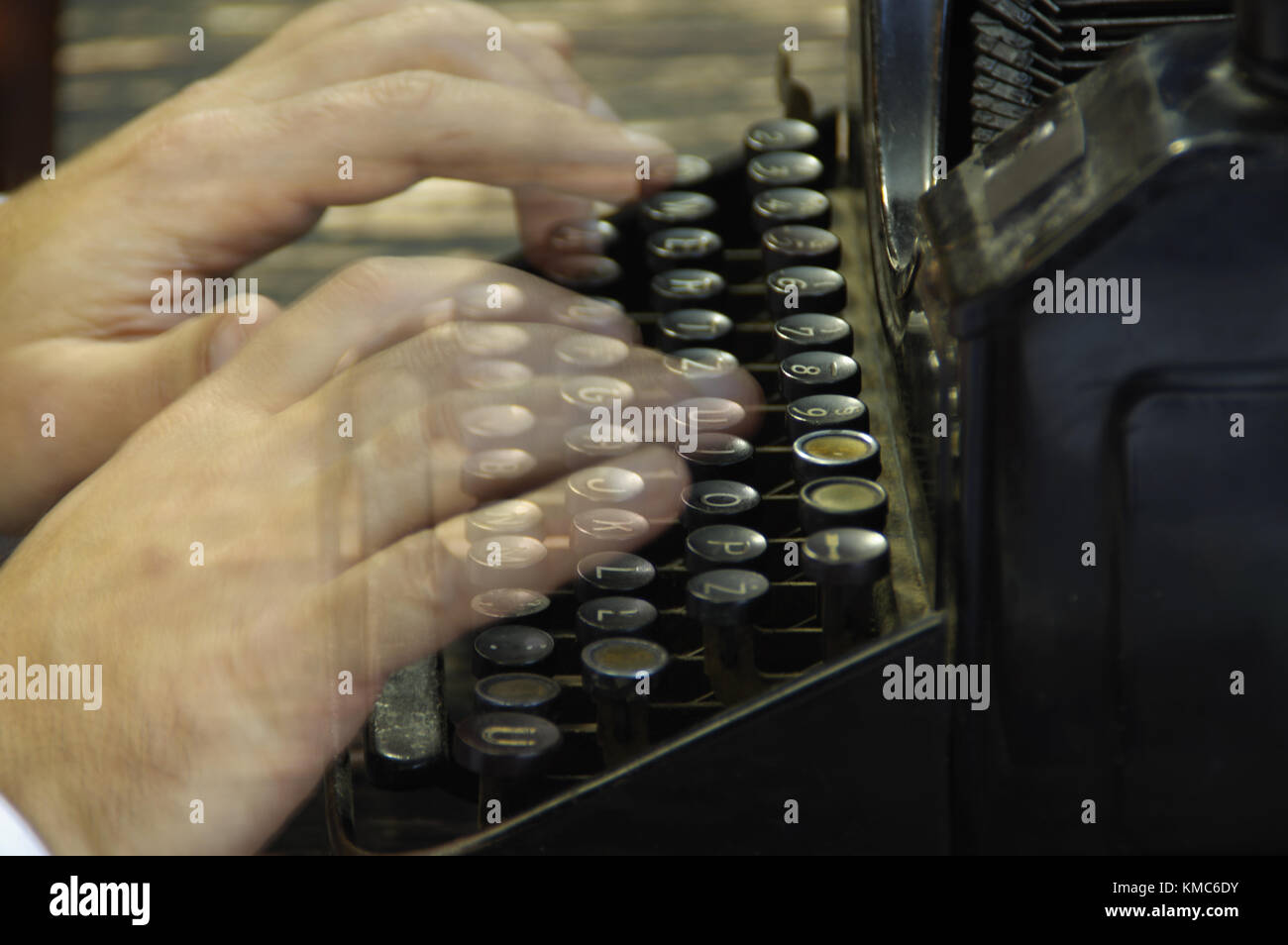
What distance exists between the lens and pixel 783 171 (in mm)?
1401

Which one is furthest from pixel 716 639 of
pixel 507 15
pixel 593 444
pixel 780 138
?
pixel 507 15

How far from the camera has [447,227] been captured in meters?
2.16

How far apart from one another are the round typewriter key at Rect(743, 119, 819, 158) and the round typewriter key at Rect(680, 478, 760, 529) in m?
0.58

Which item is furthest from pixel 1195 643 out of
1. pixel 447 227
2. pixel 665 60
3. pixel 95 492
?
pixel 665 60

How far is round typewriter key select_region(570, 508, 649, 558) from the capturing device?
3.29ft

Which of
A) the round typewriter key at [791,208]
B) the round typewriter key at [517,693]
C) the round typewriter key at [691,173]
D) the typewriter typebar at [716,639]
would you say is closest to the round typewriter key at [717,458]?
the typewriter typebar at [716,639]

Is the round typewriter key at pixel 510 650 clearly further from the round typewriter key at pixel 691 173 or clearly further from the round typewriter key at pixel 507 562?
the round typewriter key at pixel 691 173

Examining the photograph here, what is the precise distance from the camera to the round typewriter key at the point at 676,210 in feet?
4.60

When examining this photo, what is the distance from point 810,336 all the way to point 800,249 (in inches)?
6.3

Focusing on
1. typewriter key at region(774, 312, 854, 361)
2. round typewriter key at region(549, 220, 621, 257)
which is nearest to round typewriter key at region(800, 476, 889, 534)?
typewriter key at region(774, 312, 854, 361)

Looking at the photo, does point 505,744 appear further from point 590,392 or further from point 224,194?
point 224,194

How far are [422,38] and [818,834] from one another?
95 cm

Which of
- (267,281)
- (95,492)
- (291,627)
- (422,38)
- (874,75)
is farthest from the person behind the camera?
(267,281)

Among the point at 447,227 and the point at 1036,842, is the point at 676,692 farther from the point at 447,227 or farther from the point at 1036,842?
the point at 447,227
